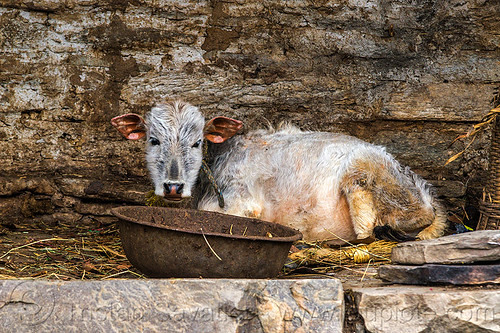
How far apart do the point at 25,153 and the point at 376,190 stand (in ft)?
11.2

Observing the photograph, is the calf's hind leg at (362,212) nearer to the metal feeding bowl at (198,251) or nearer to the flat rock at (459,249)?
the flat rock at (459,249)

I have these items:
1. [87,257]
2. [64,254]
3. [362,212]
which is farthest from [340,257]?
[64,254]

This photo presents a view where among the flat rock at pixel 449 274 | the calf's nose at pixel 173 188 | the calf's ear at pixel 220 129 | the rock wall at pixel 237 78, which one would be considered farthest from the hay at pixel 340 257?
the rock wall at pixel 237 78

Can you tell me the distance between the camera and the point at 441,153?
6027mm

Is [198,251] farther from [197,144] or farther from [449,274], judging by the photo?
[197,144]

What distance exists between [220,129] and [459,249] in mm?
2433

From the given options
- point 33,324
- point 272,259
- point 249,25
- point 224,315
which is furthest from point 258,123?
point 33,324

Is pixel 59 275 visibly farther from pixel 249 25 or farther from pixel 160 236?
pixel 249 25

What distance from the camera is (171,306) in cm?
319

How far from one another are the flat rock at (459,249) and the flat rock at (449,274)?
0.07 metres

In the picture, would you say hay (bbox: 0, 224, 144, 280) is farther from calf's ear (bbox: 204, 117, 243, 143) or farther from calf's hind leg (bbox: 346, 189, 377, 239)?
calf's hind leg (bbox: 346, 189, 377, 239)

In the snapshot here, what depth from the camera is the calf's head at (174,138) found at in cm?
465

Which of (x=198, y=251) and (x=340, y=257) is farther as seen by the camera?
(x=340, y=257)

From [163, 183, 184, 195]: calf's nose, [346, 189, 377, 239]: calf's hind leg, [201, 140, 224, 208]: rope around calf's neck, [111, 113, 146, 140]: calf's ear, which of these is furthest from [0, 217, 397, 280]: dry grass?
[111, 113, 146, 140]: calf's ear
